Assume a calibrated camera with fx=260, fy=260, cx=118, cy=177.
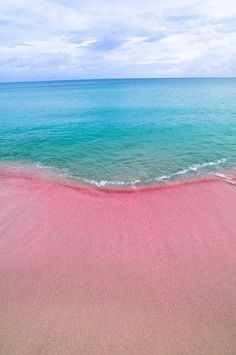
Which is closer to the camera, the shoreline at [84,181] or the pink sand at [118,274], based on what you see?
the pink sand at [118,274]

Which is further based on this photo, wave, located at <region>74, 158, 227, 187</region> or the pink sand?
wave, located at <region>74, 158, 227, 187</region>

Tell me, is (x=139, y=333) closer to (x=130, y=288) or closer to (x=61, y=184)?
(x=130, y=288)

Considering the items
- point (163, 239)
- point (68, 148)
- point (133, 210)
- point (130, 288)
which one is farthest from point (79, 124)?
point (130, 288)

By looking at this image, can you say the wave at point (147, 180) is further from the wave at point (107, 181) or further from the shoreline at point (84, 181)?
the shoreline at point (84, 181)

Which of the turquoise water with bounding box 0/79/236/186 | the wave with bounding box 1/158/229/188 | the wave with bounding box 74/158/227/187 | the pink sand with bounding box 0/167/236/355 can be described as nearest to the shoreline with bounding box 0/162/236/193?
the wave with bounding box 1/158/229/188

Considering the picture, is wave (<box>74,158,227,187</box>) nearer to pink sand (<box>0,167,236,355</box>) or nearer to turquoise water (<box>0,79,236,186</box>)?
turquoise water (<box>0,79,236,186</box>)

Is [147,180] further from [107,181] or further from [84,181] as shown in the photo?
[84,181]

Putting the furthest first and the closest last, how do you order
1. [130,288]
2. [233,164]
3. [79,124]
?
1. [79,124]
2. [233,164]
3. [130,288]

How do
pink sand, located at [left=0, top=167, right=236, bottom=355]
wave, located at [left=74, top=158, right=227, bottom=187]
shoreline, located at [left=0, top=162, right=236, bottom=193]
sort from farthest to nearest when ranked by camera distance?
wave, located at [left=74, top=158, right=227, bottom=187]
shoreline, located at [left=0, top=162, right=236, bottom=193]
pink sand, located at [left=0, top=167, right=236, bottom=355]

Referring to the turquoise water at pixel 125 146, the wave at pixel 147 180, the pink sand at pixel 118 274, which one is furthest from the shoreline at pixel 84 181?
the pink sand at pixel 118 274
